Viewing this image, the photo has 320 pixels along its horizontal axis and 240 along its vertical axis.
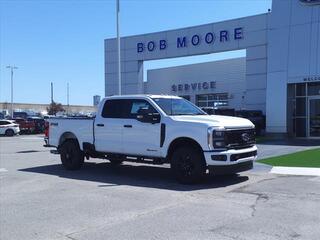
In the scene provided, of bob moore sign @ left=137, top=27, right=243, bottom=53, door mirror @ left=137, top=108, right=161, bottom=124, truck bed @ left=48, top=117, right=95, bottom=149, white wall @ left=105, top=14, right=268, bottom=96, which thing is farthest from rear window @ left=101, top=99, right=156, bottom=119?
bob moore sign @ left=137, top=27, right=243, bottom=53

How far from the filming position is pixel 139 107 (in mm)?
13070

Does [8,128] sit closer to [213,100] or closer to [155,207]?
[213,100]

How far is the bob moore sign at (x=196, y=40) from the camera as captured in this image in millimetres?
34250

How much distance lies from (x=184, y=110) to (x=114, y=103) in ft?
6.86

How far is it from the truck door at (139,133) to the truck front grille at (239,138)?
1813 mm

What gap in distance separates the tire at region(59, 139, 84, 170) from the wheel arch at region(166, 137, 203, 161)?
140 inches

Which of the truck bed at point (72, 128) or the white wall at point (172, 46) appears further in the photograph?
the white wall at point (172, 46)

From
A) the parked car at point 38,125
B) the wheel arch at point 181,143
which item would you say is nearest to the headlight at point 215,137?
the wheel arch at point 181,143

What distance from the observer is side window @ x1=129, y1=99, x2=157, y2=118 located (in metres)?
12.6

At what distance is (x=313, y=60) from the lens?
27562 mm

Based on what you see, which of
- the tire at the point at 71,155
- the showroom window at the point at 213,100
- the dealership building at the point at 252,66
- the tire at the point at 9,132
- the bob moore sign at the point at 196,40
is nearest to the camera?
the tire at the point at 71,155

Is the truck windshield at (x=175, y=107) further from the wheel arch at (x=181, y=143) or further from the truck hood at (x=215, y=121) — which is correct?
the wheel arch at (x=181, y=143)

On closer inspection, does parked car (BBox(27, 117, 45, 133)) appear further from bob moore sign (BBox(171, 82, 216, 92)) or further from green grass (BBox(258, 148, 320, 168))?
green grass (BBox(258, 148, 320, 168))

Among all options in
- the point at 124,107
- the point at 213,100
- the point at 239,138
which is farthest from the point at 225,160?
the point at 213,100
